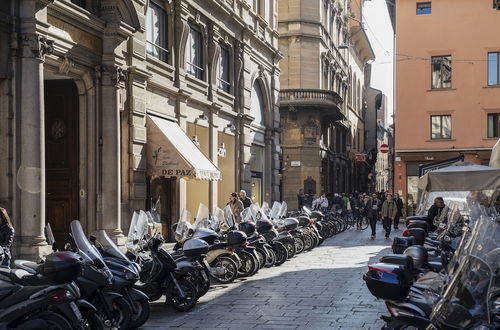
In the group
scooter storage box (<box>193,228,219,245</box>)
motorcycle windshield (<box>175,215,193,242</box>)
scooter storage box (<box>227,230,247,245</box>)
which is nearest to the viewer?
scooter storage box (<box>193,228,219,245</box>)

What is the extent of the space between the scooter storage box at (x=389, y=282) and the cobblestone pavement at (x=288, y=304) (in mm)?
2335

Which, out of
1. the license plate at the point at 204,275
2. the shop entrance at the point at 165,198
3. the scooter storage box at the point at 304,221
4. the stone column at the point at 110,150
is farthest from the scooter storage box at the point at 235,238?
the scooter storage box at the point at 304,221

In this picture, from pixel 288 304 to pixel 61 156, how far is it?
7476mm

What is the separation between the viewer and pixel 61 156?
15398mm

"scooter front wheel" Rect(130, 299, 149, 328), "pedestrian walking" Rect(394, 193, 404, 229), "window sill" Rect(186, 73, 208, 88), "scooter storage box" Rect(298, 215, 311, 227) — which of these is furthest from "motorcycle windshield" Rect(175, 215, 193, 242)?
"pedestrian walking" Rect(394, 193, 404, 229)

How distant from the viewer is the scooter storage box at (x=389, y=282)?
20.0 ft

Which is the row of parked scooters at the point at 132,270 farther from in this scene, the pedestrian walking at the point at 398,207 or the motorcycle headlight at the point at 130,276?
the pedestrian walking at the point at 398,207

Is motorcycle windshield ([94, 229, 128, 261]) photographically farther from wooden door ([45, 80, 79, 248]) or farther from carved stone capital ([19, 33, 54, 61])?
wooden door ([45, 80, 79, 248])

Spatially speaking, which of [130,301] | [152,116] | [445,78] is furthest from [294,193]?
[130,301]

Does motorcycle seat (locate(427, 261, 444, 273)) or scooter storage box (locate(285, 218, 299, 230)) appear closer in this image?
motorcycle seat (locate(427, 261, 444, 273))

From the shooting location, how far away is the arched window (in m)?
27.2

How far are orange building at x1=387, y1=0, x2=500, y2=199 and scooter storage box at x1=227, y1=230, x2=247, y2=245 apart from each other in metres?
26.0

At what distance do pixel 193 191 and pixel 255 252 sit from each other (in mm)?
9044

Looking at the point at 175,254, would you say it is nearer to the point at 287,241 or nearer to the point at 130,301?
the point at 130,301
